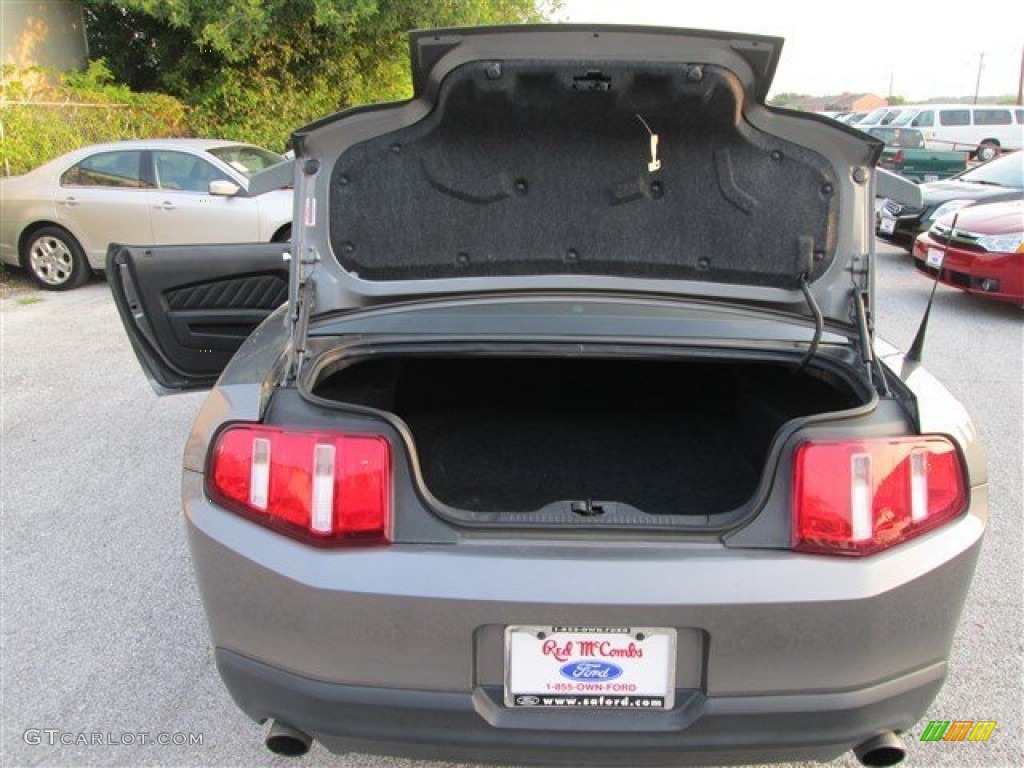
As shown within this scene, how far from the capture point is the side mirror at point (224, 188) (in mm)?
8891

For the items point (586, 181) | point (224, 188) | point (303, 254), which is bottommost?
point (224, 188)

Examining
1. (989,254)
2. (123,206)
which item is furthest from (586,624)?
(123,206)

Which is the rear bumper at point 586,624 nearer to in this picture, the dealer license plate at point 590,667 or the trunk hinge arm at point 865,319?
the dealer license plate at point 590,667

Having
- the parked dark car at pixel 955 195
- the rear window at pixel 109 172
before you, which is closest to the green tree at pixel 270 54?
the rear window at pixel 109 172

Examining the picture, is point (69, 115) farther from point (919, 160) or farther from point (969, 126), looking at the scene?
point (969, 126)

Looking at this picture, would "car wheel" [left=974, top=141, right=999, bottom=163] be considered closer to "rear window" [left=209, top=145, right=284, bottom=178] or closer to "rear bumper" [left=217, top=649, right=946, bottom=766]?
"rear window" [left=209, top=145, right=284, bottom=178]

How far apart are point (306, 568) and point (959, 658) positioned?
2376mm

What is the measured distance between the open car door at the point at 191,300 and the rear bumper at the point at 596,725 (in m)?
1.93

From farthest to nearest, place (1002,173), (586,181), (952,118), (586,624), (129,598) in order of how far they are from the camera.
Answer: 1. (952,118)
2. (1002,173)
3. (129,598)
4. (586,181)
5. (586,624)

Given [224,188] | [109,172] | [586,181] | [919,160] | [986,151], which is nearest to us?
[586,181]

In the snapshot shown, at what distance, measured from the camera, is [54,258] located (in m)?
9.27

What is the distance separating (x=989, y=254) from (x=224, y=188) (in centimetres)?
790

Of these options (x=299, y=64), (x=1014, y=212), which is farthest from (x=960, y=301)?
(x=299, y=64)

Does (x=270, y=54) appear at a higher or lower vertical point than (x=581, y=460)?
higher
